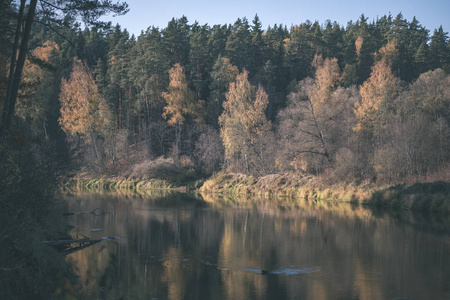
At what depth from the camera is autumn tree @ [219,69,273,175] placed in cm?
4884

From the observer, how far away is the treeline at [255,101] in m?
39.0

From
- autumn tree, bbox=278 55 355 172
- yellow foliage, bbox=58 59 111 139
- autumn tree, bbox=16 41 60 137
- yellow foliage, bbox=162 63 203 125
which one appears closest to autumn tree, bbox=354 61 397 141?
autumn tree, bbox=278 55 355 172

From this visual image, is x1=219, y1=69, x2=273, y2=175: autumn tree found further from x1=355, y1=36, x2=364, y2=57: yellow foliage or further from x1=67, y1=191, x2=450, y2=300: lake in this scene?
x1=355, y1=36, x2=364, y2=57: yellow foliage

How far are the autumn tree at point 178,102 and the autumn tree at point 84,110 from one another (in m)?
7.67

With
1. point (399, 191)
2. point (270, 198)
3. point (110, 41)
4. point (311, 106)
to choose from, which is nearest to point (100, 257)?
point (399, 191)

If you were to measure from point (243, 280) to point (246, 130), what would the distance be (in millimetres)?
35284

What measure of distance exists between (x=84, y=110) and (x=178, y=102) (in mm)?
11522

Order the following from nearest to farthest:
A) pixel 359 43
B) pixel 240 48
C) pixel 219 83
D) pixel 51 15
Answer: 1. pixel 51 15
2. pixel 219 83
3. pixel 240 48
4. pixel 359 43

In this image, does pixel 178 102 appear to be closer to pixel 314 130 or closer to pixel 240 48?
pixel 240 48

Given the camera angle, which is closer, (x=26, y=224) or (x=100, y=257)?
(x=26, y=224)

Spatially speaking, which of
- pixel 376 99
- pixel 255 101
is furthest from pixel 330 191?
pixel 255 101

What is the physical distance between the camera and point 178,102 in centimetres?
5866

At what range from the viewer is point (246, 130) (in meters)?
49.3

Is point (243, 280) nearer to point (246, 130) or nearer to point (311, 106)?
point (311, 106)
